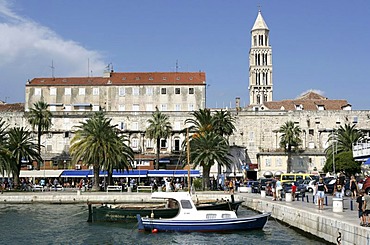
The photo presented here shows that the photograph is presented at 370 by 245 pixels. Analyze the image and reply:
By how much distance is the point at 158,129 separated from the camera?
294ft

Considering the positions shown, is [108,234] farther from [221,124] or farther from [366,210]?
[221,124]

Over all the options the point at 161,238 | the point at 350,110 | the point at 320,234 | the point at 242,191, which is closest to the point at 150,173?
the point at 242,191

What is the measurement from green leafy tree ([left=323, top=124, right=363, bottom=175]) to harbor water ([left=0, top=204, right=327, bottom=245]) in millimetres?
37786

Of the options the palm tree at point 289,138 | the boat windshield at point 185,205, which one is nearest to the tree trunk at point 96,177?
the boat windshield at point 185,205

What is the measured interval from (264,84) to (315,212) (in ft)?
450

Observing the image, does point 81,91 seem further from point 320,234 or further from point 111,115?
point 320,234

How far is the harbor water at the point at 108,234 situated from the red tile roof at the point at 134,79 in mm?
57657

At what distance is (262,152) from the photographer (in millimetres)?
95312

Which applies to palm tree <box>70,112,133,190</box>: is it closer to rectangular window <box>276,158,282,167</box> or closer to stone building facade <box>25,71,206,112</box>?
stone building facade <box>25,71,206,112</box>

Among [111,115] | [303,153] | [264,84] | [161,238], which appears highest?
[264,84]

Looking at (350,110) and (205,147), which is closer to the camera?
(205,147)

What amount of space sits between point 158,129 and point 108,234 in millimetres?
52052

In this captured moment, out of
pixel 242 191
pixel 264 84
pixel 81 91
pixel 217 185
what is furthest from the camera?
pixel 264 84

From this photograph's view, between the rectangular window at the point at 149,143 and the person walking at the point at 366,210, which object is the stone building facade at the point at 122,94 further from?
the person walking at the point at 366,210
